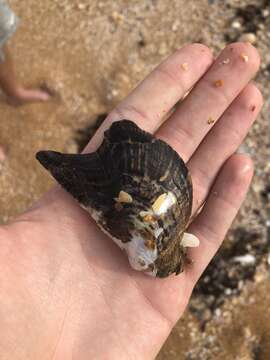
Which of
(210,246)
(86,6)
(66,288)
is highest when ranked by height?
(86,6)

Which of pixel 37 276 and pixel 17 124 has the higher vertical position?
pixel 37 276

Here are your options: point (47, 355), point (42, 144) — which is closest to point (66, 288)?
point (47, 355)

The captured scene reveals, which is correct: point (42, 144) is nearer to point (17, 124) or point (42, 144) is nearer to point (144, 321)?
point (17, 124)

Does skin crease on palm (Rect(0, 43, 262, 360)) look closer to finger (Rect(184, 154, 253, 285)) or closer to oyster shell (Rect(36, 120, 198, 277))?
finger (Rect(184, 154, 253, 285))

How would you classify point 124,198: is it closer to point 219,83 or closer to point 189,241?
point 189,241

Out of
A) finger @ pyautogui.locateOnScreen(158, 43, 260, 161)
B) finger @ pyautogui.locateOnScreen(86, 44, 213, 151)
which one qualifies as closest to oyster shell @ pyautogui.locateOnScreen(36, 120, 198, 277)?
finger @ pyautogui.locateOnScreen(86, 44, 213, 151)

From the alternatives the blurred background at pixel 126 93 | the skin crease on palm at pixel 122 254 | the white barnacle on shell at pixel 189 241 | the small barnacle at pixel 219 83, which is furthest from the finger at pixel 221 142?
the blurred background at pixel 126 93

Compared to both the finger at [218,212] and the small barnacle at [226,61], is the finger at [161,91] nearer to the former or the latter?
the small barnacle at [226,61]

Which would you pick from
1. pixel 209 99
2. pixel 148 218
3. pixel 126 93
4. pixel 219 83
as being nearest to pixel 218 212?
pixel 148 218
